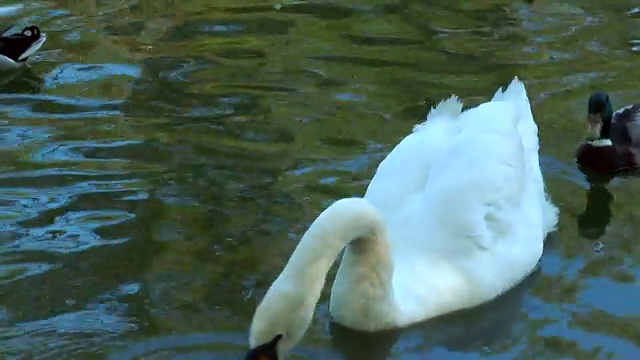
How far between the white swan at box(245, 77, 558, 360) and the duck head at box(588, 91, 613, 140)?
1397 mm

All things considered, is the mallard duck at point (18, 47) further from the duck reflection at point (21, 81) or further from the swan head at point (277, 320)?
the swan head at point (277, 320)

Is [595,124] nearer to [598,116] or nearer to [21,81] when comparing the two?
[598,116]

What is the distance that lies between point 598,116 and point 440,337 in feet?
11.2

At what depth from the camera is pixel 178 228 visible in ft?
23.7

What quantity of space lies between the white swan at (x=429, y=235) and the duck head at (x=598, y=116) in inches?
55.0

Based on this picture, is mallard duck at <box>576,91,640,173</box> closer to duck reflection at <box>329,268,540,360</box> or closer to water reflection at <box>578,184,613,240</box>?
water reflection at <box>578,184,613,240</box>

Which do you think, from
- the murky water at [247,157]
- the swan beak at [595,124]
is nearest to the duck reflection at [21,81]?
the murky water at [247,157]

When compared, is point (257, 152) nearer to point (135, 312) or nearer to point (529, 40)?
point (135, 312)

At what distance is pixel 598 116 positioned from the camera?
8.83 m

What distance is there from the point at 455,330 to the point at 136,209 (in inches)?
96.2

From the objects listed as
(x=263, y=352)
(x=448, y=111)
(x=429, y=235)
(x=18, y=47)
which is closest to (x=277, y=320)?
(x=263, y=352)

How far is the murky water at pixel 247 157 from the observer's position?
609 cm

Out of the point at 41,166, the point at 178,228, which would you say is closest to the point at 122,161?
the point at 41,166

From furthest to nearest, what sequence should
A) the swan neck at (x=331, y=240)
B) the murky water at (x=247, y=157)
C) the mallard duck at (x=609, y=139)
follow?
1. the mallard duck at (x=609, y=139)
2. the murky water at (x=247, y=157)
3. the swan neck at (x=331, y=240)
